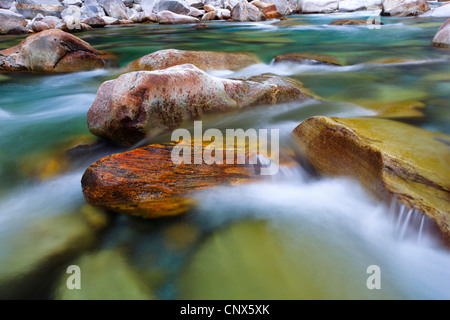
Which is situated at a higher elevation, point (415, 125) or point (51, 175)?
point (415, 125)

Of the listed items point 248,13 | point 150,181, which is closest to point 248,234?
point 150,181

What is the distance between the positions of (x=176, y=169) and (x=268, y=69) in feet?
18.0

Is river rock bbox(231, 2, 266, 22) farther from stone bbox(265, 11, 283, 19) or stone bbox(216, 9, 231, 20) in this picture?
stone bbox(216, 9, 231, 20)

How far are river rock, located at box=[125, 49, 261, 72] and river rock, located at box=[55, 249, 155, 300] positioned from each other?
198 inches

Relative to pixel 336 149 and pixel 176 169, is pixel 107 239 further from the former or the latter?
pixel 336 149

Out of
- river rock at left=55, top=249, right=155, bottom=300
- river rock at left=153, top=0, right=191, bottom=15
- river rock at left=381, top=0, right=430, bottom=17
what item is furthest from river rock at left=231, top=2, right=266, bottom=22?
river rock at left=55, top=249, right=155, bottom=300

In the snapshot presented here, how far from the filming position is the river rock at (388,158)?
7.71ft

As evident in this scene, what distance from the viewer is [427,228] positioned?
2.27 m

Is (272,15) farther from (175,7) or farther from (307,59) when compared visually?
(307,59)

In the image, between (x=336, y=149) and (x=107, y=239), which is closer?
(x=107, y=239)


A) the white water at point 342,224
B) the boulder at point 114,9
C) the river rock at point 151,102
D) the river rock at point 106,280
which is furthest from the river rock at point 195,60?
the boulder at point 114,9
